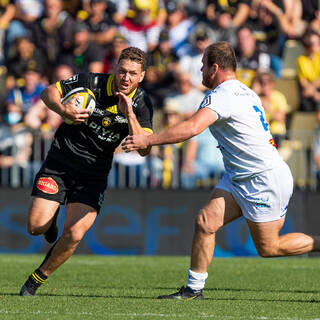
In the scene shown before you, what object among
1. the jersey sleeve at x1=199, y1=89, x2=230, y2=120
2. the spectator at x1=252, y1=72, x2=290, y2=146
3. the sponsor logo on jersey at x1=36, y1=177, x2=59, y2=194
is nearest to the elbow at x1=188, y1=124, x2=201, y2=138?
the jersey sleeve at x1=199, y1=89, x2=230, y2=120

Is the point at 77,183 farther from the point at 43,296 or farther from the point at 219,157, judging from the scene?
the point at 219,157

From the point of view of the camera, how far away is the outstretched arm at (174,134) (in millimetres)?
7000

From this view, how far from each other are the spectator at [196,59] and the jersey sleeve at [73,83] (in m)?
7.18

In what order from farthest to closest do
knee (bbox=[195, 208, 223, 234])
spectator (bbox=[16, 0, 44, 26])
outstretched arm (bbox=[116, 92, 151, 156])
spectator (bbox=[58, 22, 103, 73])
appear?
spectator (bbox=[16, 0, 44, 26])
spectator (bbox=[58, 22, 103, 73])
knee (bbox=[195, 208, 223, 234])
outstretched arm (bbox=[116, 92, 151, 156])

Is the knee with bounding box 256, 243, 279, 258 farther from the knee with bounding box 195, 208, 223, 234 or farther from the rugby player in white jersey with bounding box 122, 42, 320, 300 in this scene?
the knee with bounding box 195, 208, 223, 234

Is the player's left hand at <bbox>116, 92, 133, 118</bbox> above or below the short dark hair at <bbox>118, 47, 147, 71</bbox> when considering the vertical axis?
below

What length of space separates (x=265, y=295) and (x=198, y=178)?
502cm

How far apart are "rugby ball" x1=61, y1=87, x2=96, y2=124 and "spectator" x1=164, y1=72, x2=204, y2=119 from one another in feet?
21.4

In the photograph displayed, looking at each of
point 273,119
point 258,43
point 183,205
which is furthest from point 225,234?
point 258,43

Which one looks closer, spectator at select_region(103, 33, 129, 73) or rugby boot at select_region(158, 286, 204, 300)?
rugby boot at select_region(158, 286, 204, 300)

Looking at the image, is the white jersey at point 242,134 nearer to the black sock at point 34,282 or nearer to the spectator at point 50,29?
the black sock at point 34,282

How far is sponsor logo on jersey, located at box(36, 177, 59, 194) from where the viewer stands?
821cm

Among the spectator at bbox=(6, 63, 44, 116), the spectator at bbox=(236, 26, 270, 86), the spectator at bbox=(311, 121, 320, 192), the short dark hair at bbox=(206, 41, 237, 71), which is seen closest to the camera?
the short dark hair at bbox=(206, 41, 237, 71)

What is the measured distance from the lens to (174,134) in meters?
7.10
